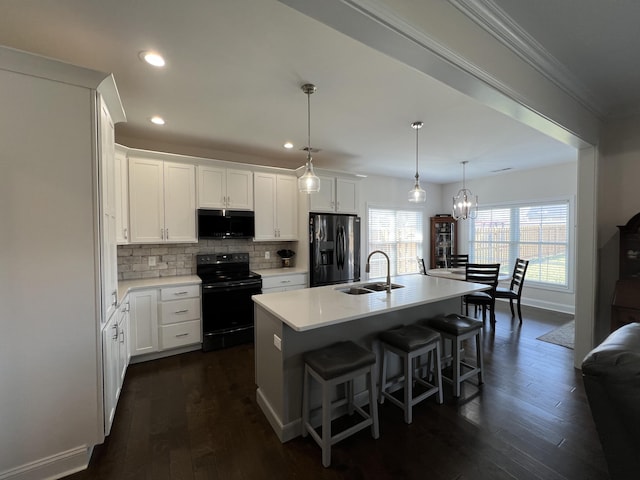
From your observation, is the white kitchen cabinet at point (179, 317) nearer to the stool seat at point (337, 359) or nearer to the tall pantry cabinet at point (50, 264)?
the tall pantry cabinet at point (50, 264)

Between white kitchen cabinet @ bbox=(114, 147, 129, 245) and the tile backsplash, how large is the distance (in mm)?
423

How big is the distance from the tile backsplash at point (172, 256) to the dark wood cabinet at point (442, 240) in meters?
4.10

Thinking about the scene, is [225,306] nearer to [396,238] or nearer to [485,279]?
[485,279]

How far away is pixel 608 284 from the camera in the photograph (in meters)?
2.91

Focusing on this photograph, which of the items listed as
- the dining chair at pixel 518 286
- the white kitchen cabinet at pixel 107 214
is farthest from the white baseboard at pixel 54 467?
the dining chair at pixel 518 286

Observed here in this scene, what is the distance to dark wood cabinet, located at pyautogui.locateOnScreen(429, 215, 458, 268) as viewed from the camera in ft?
21.2

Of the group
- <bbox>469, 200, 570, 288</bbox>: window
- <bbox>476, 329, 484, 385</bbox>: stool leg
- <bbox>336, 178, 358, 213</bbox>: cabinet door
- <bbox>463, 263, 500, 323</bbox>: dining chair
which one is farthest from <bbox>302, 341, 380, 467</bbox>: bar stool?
<bbox>469, 200, 570, 288</bbox>: window

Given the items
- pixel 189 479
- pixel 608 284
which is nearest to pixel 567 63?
pixel 608 284

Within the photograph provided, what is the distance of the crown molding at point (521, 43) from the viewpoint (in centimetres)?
145

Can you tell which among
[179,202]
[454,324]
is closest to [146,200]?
[179,202]

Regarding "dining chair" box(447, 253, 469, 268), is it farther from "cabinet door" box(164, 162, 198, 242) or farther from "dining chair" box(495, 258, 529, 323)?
"cabinet door" box(164, 162, 198, 242)

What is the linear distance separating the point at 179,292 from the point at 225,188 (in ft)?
4.84

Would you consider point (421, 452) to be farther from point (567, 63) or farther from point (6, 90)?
point (6, 90)

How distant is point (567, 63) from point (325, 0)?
212 cm
